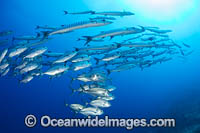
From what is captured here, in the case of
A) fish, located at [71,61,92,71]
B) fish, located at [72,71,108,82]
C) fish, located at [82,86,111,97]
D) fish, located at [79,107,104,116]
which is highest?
fish, located at [71,61,92,71]

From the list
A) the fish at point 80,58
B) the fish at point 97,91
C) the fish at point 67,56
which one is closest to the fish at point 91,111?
the fish at point 97,91

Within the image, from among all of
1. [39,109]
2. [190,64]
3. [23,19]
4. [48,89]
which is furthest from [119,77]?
[23,19]

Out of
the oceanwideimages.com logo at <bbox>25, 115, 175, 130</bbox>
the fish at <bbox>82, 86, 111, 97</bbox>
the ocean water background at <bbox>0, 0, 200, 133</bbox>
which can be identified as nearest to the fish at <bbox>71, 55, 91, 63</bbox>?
the fish at <bbox>82, 86, 111, 97</bbox>

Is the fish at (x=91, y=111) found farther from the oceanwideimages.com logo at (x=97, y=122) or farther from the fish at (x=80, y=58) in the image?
the oceanwideimages.com logo at (x=97, y=122)

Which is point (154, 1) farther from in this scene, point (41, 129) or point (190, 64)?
point (190, 64)

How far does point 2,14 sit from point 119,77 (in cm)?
4902

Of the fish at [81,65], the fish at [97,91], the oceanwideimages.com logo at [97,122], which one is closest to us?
the fish at [97,91]

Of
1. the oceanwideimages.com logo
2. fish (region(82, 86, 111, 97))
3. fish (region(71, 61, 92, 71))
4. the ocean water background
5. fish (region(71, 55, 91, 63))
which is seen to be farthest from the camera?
the ocean water background

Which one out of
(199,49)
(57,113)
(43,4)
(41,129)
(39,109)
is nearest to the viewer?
(41,129)

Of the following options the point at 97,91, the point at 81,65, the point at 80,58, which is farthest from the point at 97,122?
the point at 81,65

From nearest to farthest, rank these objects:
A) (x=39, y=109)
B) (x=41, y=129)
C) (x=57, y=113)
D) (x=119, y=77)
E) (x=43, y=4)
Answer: (x=41, y=129) < (x=43, y=4) < (x=57, y=113) < (x=39, y=109) < (x=119, y=77)

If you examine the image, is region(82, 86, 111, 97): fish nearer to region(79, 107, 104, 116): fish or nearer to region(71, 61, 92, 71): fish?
region(79, 107, 104, 116): fish

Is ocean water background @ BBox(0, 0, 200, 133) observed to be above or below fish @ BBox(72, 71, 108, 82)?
above

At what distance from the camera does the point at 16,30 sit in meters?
36.2
